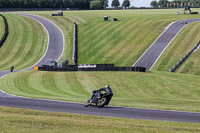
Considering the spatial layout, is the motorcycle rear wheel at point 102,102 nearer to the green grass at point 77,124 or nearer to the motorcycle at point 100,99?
the motorcycle at point 100,99

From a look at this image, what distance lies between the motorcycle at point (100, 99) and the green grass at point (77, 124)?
Result: 4.31 metres

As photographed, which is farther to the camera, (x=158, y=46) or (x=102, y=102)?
(x=158, y=46)

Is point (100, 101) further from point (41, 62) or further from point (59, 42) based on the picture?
point (59, 42)

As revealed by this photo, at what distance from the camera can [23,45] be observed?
9575cm

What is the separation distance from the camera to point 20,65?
269ft

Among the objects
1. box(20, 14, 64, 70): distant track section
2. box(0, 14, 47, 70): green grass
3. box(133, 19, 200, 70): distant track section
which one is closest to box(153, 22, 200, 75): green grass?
box(133, 19, 200, 70): distant track section

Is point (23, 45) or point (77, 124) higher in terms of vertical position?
point (77, 124)

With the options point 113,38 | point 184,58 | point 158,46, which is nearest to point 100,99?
point 184,58

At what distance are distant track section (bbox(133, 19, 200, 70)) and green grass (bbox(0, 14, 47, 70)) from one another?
2344 cm

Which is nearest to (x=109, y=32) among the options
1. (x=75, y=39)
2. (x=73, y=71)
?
(x=75, y=39)

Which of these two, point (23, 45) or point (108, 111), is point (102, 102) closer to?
point (108, 111)

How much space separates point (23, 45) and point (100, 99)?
71.4m

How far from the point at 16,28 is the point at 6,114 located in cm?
8936

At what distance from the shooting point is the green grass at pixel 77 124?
18547 millimetres
